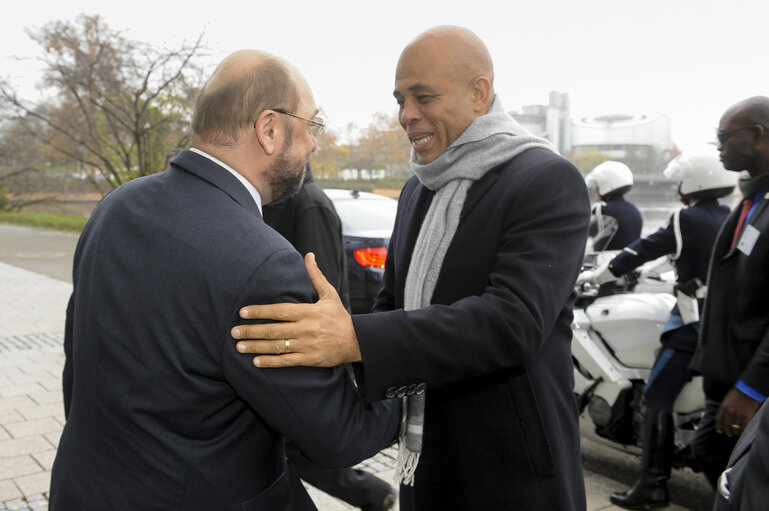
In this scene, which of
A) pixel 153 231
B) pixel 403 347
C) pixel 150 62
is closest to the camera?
pixel 153 231

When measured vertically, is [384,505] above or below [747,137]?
below

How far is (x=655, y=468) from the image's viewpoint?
3613 millimetres

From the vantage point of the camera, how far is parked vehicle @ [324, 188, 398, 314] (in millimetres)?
7348

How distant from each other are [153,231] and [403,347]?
581 mm

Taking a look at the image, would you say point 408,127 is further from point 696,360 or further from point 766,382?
point 696,360

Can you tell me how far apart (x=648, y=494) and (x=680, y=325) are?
2.77 feet

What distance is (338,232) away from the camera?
3506 mm

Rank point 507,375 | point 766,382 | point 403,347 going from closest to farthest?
point 403,347
point 507,375
point 766,382

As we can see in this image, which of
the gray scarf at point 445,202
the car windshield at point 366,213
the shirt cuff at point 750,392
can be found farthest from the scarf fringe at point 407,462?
the car windshield at point 366,213

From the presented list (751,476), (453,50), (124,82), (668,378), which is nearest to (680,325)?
(668,378)

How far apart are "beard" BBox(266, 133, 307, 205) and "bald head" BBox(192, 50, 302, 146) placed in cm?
11

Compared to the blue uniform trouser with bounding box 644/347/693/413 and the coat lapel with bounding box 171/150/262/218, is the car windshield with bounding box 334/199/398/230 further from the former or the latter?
the coat lapel with bounding box 171/150/262/218

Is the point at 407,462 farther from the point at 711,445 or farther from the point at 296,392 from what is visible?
the point at 711,445

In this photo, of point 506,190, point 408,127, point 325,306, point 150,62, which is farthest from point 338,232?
point 150,62
